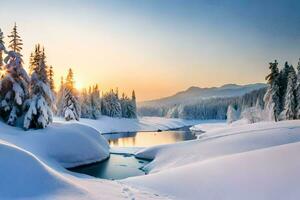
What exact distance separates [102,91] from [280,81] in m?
69.1

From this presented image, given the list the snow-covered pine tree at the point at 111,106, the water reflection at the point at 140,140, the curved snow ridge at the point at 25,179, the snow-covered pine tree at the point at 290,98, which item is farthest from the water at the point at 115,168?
the snow-covered pine tree at the point at 111,106

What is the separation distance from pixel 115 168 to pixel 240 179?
18339 millimetres

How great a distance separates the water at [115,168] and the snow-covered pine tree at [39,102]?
22.4 feet

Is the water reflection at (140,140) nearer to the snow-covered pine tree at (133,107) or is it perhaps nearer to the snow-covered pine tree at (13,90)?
the snow-covered pine tree at (13,90)

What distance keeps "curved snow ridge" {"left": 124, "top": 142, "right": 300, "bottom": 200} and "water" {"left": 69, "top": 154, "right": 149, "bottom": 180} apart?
904 centimetres

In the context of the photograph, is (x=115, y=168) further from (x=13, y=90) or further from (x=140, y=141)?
(x=140, y=141)

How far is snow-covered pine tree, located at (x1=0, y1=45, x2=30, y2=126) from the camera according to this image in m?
33.3

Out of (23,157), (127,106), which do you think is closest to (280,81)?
(23,157)

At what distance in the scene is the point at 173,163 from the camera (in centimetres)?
3002

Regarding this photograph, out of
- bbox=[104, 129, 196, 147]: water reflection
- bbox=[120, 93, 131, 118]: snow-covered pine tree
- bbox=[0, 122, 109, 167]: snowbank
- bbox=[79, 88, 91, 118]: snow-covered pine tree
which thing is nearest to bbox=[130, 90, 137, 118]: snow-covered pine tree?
bbox=[120, 93, 131, 118]: snow-covered pine tree

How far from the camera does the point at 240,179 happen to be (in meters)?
16.2

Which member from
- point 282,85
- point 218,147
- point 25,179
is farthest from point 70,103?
point 25,179

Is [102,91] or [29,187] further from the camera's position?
[102,91]

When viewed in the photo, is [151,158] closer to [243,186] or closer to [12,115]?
[12,115]
